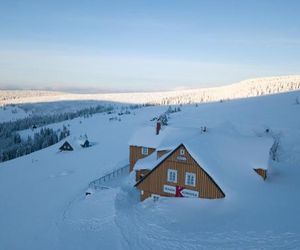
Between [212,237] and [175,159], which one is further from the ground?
A: [175,159]

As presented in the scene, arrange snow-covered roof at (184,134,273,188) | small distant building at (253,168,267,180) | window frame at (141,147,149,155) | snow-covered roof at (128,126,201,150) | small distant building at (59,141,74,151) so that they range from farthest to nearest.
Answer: small distant building at (59,141,74,151) → window frame at (141,147,149,155) → snow-covered roof at (128,126,201,150) → small distant building at (253,168,267,180) → snow-covered roof at (184,134,273,188)

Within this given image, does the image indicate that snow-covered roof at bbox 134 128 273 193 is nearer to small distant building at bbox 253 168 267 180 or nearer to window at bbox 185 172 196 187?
small distant building at bbox 253 168 267 180

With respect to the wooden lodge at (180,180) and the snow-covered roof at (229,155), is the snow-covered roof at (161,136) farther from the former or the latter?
the wooden lodge at (180,180)

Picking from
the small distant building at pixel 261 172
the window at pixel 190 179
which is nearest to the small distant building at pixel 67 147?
the window at pixel 190 179

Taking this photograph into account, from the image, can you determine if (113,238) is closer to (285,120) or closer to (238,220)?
(238,220)

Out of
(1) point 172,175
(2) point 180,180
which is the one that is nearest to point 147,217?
(2) point 180,180

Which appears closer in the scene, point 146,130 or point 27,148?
point 146,130

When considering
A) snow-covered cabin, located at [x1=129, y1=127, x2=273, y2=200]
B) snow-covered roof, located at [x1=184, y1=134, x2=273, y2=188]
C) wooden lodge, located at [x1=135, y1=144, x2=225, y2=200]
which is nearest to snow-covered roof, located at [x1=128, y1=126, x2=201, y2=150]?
snow-covered cabin, located at [x1=129, y1=127, x2=273, y2=200]

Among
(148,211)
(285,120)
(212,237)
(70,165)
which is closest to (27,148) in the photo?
(70,165)

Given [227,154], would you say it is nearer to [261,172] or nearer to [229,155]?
[229,155]
